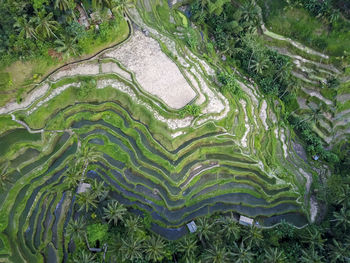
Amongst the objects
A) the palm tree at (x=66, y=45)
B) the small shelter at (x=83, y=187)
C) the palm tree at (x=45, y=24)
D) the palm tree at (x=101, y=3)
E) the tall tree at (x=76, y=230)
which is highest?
the palm tree at (x=101, y=3)

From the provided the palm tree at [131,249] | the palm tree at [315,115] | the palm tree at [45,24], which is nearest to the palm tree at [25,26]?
the palm tree at [45,24]

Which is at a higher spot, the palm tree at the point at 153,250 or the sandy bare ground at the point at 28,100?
the sandy bare ground at the point at 28,100

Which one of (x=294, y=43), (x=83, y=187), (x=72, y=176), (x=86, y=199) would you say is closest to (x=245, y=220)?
(x=86, y=199)

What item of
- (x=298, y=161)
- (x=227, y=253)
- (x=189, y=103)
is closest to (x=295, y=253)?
(x=227, y=253)

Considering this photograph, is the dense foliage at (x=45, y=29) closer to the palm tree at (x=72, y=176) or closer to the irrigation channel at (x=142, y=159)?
the irrigation channel at (x=142, y=159)

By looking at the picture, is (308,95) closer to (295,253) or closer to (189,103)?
(189,103)

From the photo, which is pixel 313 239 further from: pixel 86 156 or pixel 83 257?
pixel 86 156

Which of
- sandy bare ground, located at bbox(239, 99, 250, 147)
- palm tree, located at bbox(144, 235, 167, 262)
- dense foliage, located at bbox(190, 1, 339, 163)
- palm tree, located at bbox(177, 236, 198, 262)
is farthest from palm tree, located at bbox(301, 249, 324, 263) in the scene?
dense foliage, located at bbox(190, 1, 339, 163)
